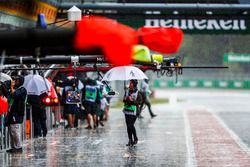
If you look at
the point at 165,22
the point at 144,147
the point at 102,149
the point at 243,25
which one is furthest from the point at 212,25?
the point at 102,149

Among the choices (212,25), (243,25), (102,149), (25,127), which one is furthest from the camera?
(212,25)

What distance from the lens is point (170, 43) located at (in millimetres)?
10945

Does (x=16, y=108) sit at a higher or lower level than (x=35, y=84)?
lower

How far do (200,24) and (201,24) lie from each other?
3 cm

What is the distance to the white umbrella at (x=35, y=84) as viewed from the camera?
22469 mm

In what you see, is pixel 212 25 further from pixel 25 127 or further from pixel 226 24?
pixel 25 127

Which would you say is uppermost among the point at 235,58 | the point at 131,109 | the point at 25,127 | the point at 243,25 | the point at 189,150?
the point at 243,25

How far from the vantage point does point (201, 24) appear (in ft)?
85.6

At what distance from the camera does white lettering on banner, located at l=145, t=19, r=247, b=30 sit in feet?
84.4

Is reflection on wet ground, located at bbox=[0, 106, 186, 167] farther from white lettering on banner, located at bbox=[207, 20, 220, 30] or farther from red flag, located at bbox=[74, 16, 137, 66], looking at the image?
red flag, located at bbox=[74, 16, 137, 66]

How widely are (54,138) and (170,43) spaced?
1361 cm

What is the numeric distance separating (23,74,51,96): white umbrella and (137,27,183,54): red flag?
11.5 metres

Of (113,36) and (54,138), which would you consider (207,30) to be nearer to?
(54,138)

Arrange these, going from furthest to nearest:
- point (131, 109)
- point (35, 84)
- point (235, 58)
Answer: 1. point (235, 58)
2. point (35, 84)
3. point (131, 109)
